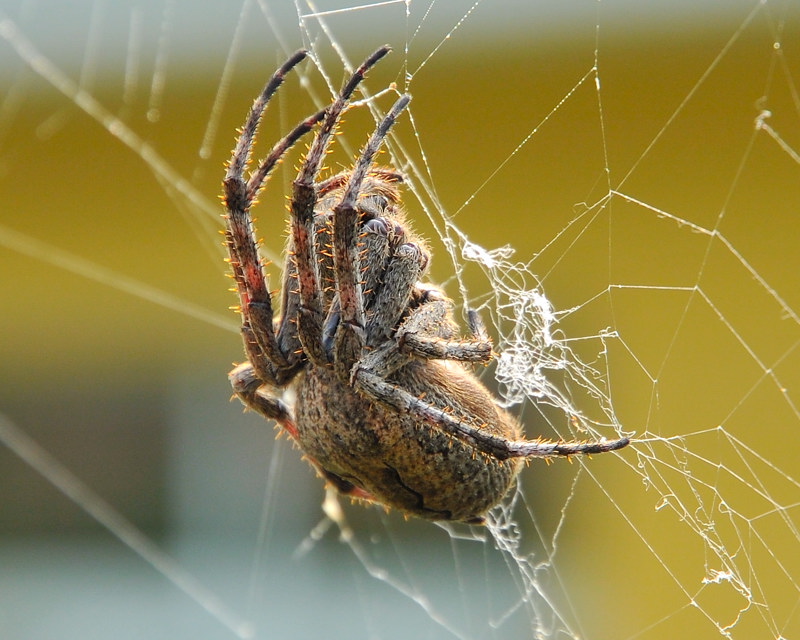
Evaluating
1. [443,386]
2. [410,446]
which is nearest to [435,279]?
[443,386]

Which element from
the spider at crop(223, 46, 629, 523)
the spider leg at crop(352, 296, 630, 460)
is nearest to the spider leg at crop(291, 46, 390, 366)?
the spider at crop(223, 46, 629, 523)

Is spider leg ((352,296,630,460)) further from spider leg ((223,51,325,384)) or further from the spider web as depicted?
the spider web

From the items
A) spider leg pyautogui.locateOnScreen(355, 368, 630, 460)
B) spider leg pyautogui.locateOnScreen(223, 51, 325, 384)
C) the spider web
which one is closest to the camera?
spider leg pyautogui.locateOnScreen(355, 368, 630, 460)

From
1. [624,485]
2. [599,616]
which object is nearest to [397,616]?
[599,616]

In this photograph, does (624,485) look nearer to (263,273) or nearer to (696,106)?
(696,106)

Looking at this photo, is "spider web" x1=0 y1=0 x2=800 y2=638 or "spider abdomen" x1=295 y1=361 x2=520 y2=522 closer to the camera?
"spider abdomen" x1=295 y1=361 x2=520 y2=522

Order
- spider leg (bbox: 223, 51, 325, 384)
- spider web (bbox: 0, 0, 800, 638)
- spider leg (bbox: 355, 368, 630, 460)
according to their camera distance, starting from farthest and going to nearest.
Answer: spider web (bbox: 0, 0, 800, 638), spider leg (bbox: 223, 51, 325, 384), spider leg (bbox: 355, 368, 630, 460)

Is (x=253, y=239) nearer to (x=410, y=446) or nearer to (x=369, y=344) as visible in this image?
(x=369, y=344)

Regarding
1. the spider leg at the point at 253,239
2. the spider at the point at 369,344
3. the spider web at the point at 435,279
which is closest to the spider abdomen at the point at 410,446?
the spider at the point at 369,344
